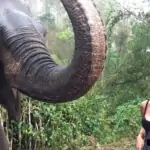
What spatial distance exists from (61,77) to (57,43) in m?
18.0

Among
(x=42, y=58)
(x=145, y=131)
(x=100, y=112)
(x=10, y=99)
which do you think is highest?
(x=42, y=58)

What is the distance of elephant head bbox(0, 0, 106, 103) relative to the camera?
2166 mm

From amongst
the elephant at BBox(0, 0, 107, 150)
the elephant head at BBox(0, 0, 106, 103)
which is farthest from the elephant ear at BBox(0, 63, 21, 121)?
the elephant head at BBox(0, 0, 106, 103)

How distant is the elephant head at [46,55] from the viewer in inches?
85.3

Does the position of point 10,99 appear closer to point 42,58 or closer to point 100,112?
point 42,58

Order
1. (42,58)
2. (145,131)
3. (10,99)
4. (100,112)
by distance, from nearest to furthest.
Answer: (42,58)
(10,99)
(145,131)
(100,112)

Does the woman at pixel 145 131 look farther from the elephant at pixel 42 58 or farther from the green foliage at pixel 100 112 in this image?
the green foliage at pixel 100 112

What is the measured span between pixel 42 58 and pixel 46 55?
4 cm

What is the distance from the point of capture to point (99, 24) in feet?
7.17

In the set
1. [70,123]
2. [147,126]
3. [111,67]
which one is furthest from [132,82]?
[147,126]

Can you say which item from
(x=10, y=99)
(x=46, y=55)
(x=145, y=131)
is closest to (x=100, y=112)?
(x=145, y=131)

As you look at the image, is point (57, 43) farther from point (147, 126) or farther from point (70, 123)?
point (147, 126)

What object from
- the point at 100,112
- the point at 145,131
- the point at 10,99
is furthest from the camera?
the point at 100,112

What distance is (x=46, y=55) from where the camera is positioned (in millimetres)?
2594
